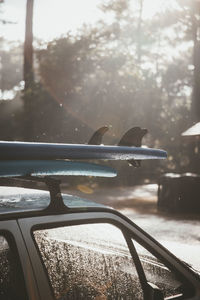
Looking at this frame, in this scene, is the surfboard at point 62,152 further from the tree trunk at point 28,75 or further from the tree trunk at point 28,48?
the tree trunk at point 28,48

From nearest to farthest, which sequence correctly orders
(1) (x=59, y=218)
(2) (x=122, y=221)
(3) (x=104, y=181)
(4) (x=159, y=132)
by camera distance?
(1) (x=59, y=218) → (2) (x=122, y=221) → (3) (x=104, y=181) → (4) (x=159, y=132)

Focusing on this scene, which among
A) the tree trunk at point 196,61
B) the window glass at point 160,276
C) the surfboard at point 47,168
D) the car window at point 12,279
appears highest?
the tree trunk at point 196,61

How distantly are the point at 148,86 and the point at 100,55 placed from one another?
360cm

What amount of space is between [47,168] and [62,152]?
14 centimetres

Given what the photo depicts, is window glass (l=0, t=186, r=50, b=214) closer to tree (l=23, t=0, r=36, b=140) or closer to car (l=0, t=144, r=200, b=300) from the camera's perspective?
car (l=0, t=144, r=200, b=300)

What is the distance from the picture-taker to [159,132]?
3072cm

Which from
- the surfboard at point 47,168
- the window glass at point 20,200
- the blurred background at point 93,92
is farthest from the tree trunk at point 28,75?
the surfboard at point 47,168

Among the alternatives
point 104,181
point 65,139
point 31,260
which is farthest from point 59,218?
point 104,181

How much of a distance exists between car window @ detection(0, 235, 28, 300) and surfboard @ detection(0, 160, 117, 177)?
0.28 metres

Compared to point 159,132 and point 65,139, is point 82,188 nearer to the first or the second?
point 65,139

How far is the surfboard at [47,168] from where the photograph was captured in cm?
170

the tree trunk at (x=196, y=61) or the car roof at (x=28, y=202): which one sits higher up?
the tree trunk at (x=196, y=61)

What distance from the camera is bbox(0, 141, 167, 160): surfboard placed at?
1591 mm

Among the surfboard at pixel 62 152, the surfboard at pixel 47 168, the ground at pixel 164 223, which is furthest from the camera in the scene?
the ground at pixel 164 223
